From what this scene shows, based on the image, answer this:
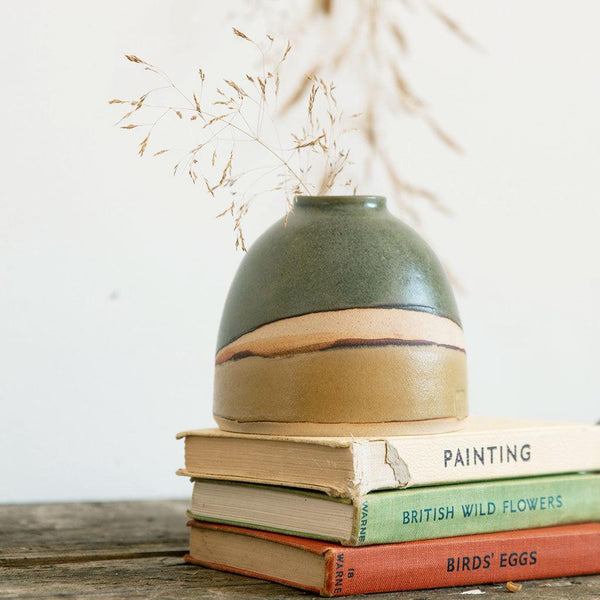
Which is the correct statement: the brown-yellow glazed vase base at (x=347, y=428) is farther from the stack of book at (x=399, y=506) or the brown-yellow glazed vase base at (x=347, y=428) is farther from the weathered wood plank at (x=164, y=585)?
the weathered wood plank at (x=164, y=585)

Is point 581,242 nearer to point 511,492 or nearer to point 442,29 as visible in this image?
point 442,29

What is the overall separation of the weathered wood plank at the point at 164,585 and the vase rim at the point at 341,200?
1.09ft

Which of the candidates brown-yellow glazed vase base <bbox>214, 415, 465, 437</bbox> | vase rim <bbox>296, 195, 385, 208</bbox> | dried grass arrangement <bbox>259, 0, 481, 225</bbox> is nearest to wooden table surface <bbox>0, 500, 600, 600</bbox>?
brown-yellow glazed vase base <bbox>214, 415, 465, 437</bbox>

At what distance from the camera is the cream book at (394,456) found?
77 cm

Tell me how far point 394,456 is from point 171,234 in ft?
2.15

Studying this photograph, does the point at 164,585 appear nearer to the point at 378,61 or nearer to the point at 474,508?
the point at 474,508

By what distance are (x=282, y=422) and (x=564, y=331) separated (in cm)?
89

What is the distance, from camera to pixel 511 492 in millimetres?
866

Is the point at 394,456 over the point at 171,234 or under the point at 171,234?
under

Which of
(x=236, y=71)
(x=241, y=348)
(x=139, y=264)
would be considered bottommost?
(x=241, y=348)

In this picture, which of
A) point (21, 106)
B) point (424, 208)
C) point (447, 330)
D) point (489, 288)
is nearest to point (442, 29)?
point (424, 208)

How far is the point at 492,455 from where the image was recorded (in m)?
0.86

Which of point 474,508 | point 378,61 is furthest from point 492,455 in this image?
point 378,61

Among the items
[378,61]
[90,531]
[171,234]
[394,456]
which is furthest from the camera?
[378,61]
